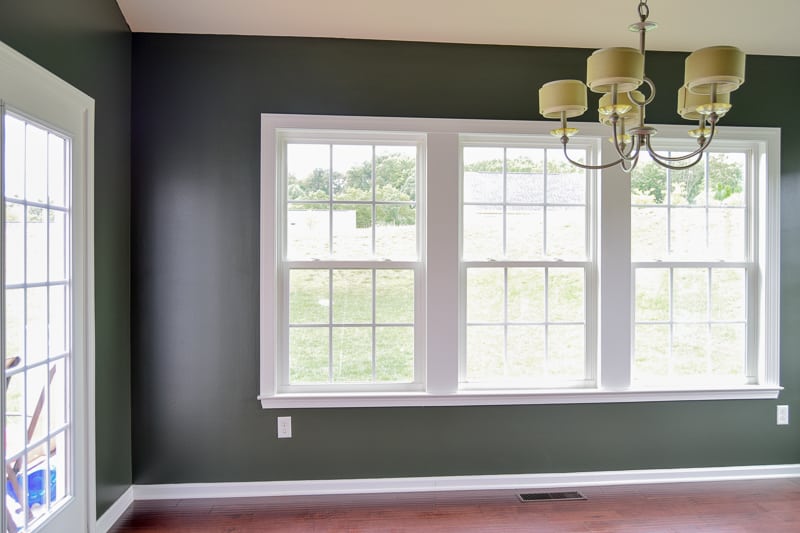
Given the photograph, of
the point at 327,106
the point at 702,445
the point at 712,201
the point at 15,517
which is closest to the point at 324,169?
the point at 327,106

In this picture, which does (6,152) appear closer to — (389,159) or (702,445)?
(389,159)

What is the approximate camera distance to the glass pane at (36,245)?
1969 mm

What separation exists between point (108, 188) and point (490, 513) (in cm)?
266

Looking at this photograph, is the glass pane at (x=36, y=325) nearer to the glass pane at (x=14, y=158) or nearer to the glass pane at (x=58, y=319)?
the glass pane at (x=58, y=319)

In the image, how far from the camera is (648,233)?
10.4 feet

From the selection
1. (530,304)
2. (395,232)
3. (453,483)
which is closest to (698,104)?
(530,304)

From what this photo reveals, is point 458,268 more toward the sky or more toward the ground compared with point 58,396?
more toward the sky

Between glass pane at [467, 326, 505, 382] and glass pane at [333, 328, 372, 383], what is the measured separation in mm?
615

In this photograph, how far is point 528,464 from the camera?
307cm

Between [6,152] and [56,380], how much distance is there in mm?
971

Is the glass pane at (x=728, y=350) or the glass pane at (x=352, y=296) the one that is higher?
the glass pane at (x=352, y=296)

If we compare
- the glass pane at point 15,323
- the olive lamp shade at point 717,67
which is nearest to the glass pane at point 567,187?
the olive lamp shade at point 717,67

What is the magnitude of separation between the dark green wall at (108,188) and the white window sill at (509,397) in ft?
2.55

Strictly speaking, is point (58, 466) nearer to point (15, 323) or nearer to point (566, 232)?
point (15, 323)
